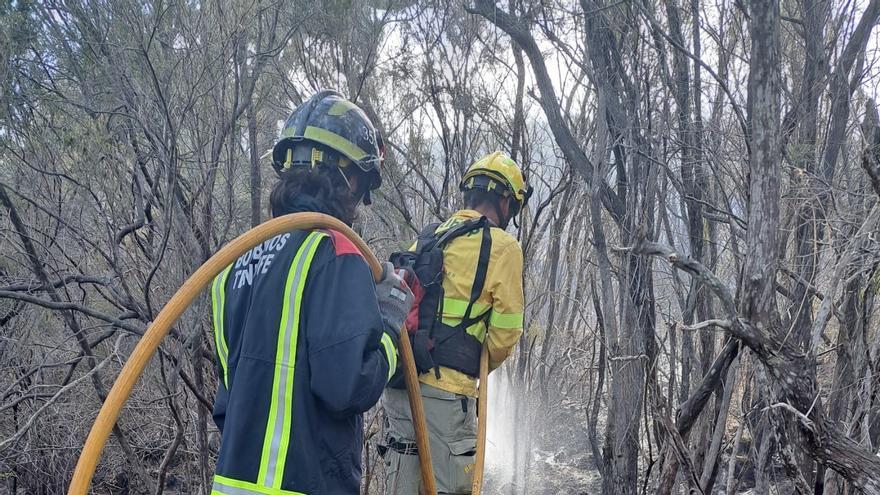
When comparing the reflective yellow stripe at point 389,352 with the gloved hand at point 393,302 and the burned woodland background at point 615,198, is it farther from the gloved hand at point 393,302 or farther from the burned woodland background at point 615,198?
the burned woodland background at point 615,198

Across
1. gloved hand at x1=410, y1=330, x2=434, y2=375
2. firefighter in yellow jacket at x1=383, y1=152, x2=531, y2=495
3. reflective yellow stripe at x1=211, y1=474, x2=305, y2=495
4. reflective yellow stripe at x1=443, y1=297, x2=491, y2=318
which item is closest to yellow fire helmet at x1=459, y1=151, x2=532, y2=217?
firefighter in yellow jacket at x1=383, y1=152, x2=531, y2=495

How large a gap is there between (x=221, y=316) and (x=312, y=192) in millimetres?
508

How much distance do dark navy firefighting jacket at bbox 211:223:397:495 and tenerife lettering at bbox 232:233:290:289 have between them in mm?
29

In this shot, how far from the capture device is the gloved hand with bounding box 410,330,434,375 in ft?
11.7

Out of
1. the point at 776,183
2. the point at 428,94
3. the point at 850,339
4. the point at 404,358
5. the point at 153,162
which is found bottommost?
the point at 404,358

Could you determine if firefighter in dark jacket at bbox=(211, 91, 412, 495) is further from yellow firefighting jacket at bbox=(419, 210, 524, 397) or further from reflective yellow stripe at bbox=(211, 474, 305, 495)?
yellow firefighting jacket at bbox=(419, 210, 524, 397)

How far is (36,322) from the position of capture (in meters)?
5.90

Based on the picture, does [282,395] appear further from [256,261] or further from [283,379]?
[256,261]

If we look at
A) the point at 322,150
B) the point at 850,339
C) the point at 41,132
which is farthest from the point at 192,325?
the point at 850,339

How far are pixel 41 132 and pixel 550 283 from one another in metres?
5.25

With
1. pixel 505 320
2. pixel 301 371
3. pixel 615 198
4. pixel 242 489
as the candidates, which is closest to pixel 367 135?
pixel 301 371

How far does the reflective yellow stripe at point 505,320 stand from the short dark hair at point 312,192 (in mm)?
1504

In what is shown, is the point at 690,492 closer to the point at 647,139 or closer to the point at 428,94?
the point at 647,139

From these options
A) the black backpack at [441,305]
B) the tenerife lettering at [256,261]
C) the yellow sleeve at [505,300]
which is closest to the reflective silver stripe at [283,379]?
the tenerife lettering at [256,261]
